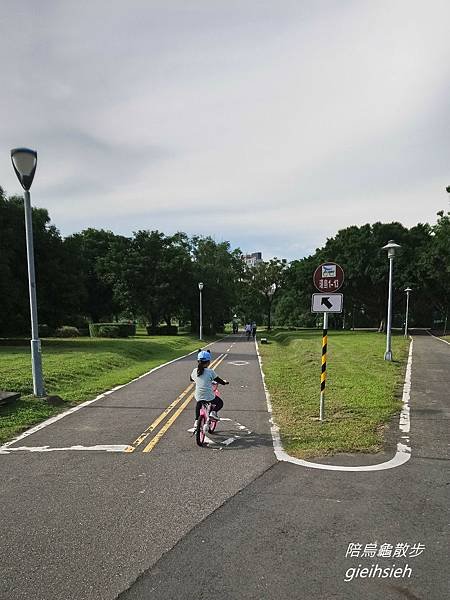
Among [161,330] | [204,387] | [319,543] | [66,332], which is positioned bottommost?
[161,330]

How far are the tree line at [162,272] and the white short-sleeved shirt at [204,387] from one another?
2055cm

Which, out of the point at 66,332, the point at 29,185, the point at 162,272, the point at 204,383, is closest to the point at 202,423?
the point at 204,383

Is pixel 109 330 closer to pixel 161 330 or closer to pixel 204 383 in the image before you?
pixel 161 330

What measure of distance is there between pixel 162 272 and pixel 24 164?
38.3 meters

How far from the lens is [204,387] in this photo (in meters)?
7.33

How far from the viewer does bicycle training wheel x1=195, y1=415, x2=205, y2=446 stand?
22.5ft

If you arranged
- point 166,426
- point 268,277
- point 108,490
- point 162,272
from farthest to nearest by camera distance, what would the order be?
point 268,277 → point 162,272 → point 166,426 → point 108,490

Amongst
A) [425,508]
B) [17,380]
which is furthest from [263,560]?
[17,380]

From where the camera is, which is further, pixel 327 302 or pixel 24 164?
pixel 24 164

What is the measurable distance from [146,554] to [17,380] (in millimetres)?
9866

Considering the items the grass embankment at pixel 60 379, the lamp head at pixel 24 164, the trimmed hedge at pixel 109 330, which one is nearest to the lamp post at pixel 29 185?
the lamp head at pixel 24 164

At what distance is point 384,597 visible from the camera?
309 cm

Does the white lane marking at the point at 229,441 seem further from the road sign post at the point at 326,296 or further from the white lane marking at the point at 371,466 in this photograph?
the road sign post at the point at 326,296

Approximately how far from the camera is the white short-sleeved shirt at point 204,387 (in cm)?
724
